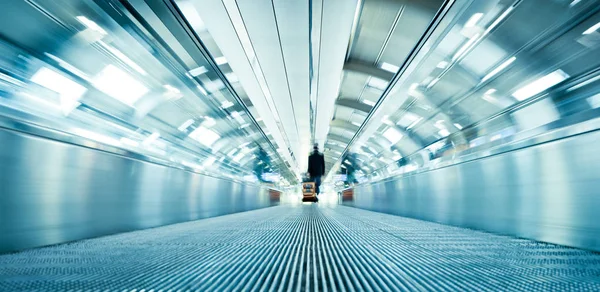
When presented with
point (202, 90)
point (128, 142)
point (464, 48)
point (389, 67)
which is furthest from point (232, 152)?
point (464, 48)

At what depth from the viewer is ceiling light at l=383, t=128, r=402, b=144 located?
7382mm

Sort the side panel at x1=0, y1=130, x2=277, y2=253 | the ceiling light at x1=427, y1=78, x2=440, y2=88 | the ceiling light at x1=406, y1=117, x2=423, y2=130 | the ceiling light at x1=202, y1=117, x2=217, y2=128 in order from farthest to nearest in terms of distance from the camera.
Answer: the ceiling light at x1=406, y1=117, x2=423, y2=130, the ceiling light at x1=202, y1=117, x2=217, y2=128, the ceiling light at x1=427, y1=78, x2=440, y2=88, the side panel at x1=0, y1=130, x2=277, y2=253

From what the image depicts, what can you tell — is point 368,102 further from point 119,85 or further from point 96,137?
point 96,137

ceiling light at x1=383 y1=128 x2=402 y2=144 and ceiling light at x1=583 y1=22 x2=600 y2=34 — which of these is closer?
ceiling light at x1=583 y1=22 x2=600 y2=34

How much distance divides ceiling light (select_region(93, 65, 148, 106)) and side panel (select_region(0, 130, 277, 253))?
2.34 ft

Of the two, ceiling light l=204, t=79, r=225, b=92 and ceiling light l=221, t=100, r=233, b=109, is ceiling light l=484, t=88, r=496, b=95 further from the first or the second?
ceiling light l=221, t=100, r=233, b=109

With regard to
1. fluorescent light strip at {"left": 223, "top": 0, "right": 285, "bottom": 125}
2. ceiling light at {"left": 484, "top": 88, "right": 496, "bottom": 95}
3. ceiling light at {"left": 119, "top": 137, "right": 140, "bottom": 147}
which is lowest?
ceiling light at {"left": 119, "top": 137, "right": 140, "bottom": 147}

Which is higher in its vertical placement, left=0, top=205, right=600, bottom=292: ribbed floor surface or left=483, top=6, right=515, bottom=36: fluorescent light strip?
left=483, top=6, right=515, bottom=36: fluorescent light strip

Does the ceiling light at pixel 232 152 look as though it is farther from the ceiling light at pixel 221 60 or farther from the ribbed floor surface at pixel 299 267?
the ribbed floor surface at pixel 299 267

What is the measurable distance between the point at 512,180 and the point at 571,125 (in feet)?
2.86

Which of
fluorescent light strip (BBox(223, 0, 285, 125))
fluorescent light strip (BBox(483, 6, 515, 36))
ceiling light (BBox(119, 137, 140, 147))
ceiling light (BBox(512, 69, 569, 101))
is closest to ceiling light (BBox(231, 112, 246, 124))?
fluorescent light strip (BBox(223, 0, 285, 125))

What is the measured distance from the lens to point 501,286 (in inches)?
51.8

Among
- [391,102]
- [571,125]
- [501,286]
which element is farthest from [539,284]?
[391,102]

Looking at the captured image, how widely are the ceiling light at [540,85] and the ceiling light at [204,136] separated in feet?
17.4
